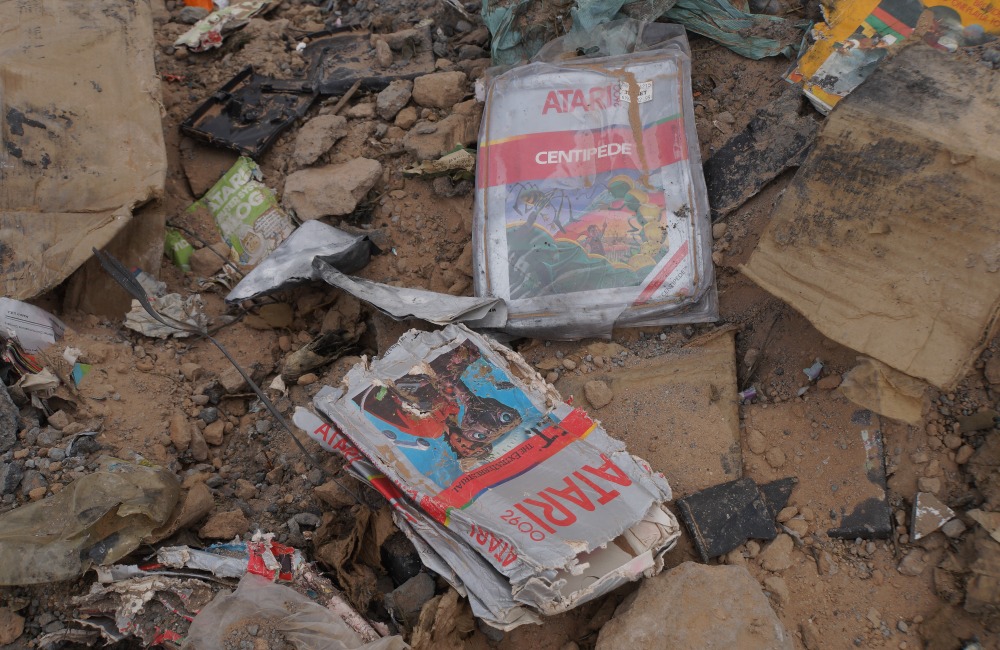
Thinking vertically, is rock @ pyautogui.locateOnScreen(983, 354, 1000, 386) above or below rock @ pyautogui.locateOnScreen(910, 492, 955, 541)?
above

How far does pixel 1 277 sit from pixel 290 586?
177 centimetres

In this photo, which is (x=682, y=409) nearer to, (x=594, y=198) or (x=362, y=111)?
(x=594, y=198)

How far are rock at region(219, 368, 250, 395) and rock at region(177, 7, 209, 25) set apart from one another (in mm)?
2653

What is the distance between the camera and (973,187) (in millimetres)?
2068

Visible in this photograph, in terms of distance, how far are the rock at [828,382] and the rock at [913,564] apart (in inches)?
22.7

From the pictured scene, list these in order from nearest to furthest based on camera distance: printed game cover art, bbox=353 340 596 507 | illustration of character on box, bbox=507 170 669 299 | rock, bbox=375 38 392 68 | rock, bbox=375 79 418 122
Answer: printed game cover art, bbox=353 340 596 507
illustration of character on box, bbox=507 170 669 299
rock, bbox=375 79 418 122
rock, bbox=375 38 392 68

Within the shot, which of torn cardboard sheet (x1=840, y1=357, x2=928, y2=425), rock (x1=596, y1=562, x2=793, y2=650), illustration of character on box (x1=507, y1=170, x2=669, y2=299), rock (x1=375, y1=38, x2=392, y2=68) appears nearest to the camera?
rock (x1=596, y1=562, x2=793, y2=650)

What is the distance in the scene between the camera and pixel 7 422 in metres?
2.53

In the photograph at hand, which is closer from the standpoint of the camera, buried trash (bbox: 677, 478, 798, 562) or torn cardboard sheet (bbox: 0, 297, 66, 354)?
buried trash (bbox: 677, 478, 798, 562)

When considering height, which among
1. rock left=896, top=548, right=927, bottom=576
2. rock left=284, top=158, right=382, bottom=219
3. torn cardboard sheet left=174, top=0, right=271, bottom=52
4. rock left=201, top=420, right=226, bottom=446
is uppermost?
torn cardboard sheet left=174, top=0, right=271, bottom=52

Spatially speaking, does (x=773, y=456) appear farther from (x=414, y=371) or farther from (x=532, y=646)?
(x=414, y=371)

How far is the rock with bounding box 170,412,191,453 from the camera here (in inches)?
107

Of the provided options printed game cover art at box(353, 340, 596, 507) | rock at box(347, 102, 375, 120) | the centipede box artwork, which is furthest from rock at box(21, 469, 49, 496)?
rock at box(347, 102, 375, 120)

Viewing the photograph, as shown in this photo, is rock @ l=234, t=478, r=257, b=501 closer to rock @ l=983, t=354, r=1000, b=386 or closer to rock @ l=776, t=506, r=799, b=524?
rock @ l=776, t=506, r=799, b=524
